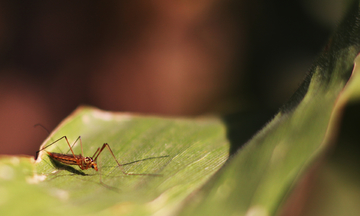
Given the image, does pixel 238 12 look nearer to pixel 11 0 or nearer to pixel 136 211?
pixel 11 0

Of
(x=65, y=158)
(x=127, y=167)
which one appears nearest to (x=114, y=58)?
(x=65, y=158)

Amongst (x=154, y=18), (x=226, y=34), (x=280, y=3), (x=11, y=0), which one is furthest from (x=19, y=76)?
(x=280, y=3)

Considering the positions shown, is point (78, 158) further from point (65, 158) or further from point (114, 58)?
point (114, 58)

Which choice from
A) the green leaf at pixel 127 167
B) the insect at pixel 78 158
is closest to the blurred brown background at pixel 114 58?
the green leaf at pixel 127 167

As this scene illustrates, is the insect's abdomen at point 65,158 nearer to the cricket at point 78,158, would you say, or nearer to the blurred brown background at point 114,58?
the cricket at point 78,158

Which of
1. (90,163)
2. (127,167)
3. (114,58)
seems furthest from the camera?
(114,58)

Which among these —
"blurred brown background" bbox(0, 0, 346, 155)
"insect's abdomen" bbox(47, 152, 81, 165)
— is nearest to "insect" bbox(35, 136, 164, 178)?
"insect's abdomen" bbox(47, 152, 81, 165)

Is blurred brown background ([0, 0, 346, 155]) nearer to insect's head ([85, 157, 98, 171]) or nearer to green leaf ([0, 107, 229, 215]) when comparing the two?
green leaf ([0, 107, 229, 215])
